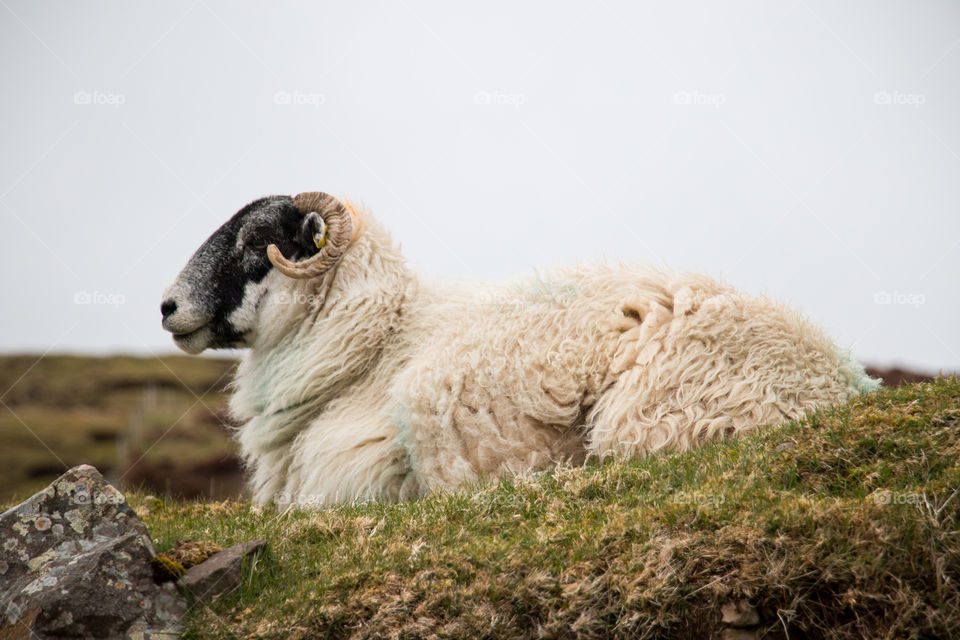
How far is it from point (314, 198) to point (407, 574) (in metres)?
4.55

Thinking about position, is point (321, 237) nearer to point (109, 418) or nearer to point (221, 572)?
point (221, 572)

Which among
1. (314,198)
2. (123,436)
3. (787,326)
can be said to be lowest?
A: (123,436)

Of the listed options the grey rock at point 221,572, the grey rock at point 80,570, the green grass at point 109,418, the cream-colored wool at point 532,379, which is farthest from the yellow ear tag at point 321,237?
the green grass at point 109,418

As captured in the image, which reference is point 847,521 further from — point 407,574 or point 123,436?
point 123,436

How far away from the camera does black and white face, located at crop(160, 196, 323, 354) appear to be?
7.75 m

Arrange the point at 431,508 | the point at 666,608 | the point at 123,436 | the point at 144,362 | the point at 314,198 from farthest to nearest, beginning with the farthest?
1. the point at 144,362
2. the point at 123,436
3. the point at 314,198
4. the point at 431,508
5. the point at 666,608

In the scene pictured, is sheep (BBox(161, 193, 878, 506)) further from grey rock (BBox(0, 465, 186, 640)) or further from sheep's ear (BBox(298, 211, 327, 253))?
grey rock (BBox(0, 465, 186, 640))

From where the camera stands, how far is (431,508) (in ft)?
18.0

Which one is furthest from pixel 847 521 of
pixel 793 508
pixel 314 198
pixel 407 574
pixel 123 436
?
pixel 123 436

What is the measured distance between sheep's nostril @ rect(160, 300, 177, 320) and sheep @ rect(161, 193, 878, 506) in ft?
0.09

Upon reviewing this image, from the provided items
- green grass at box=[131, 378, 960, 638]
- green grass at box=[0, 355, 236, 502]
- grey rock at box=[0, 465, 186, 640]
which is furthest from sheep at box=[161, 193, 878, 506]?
green grass at box=[0, 355, 236, 502]

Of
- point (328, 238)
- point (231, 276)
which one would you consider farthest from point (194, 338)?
point (328, 238)

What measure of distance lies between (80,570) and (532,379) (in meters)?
3.43

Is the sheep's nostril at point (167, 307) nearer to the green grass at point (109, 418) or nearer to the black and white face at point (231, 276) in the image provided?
the black and white face at point (231, 276)
